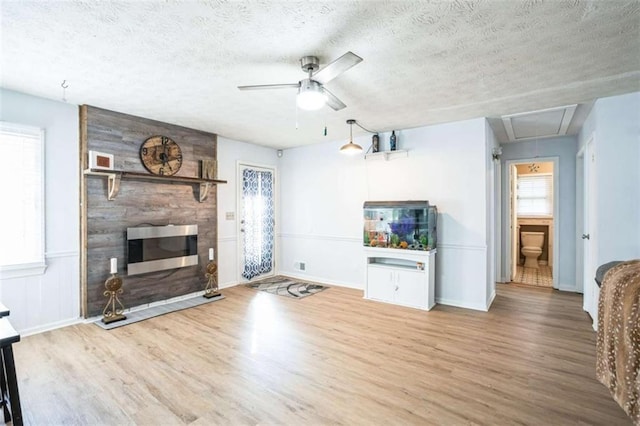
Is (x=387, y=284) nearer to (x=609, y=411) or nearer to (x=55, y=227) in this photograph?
(x=609, y=411)

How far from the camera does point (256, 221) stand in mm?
5742

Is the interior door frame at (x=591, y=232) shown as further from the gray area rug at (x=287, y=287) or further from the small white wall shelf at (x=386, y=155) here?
the gray area rug at (x=287, y=287)

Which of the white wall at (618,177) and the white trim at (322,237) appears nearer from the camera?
the white wall at (618,177)

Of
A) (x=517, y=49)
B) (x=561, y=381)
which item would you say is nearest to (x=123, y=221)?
(x=517, y=49)

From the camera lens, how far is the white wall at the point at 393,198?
4.09 meters

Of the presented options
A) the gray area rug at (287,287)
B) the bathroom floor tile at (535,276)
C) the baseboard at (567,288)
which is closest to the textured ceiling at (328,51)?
the gray area rug at (287,287)

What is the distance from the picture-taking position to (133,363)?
262cm

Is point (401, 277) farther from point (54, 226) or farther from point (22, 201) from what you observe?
point (22, 201)

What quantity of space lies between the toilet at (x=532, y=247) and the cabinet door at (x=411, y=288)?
4.30m

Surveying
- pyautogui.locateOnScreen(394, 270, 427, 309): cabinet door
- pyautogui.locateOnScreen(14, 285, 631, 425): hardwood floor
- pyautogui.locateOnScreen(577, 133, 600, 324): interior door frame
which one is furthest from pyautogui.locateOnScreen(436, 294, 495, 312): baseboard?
pyautogui.locateOnScreen(577, 133, 600, 324): interior door frame

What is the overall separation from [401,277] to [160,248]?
11.1 feet

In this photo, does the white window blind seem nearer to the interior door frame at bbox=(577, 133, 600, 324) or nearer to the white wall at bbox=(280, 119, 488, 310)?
the interior door frame at bbox=(577, 133, 600, 324)

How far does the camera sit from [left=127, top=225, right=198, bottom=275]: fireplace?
3.94 m

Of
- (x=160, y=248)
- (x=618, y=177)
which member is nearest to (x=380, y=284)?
(x=618, y=177)
